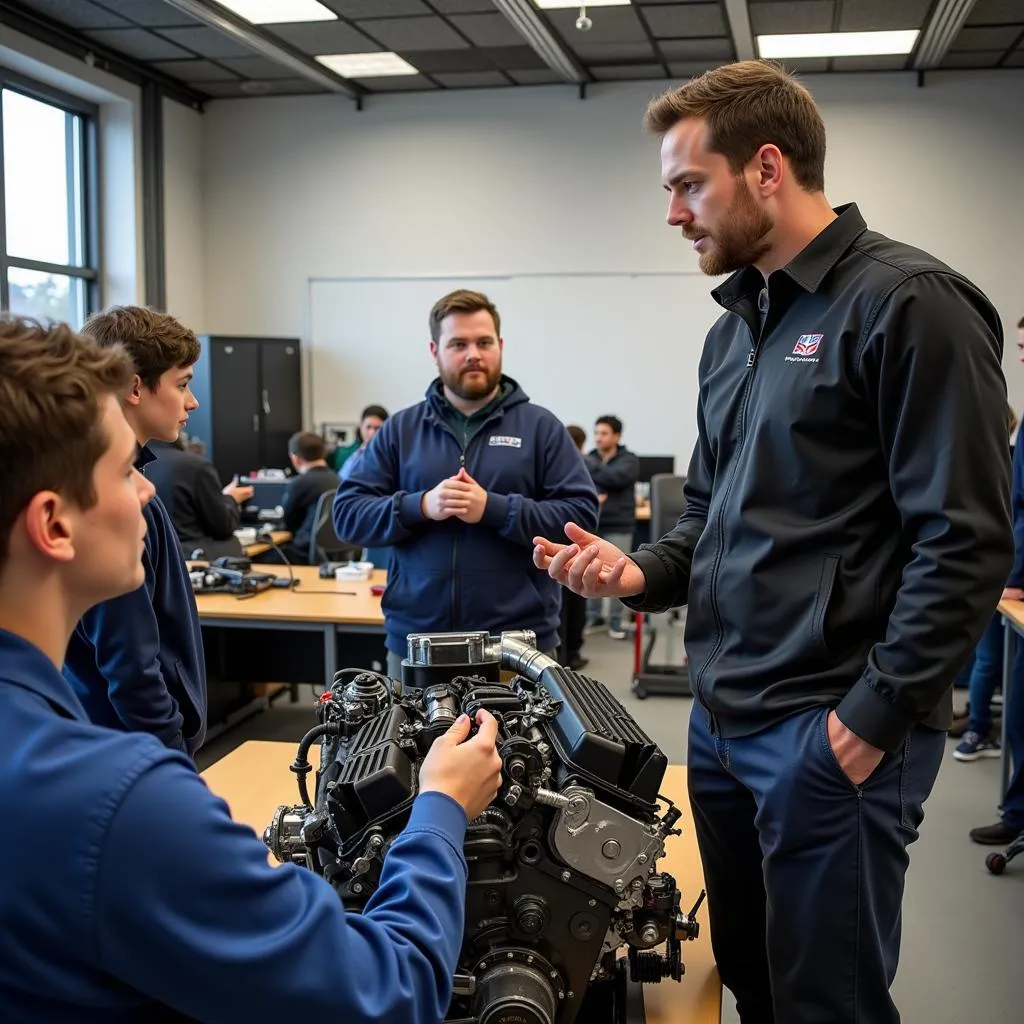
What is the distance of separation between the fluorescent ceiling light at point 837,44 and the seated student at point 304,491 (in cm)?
390

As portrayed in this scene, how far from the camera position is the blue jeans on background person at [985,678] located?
14.3 ft

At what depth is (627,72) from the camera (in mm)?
7949

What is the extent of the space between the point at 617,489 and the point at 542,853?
5.93 meters

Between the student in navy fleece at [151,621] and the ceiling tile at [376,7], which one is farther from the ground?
the ceiling tile at [376,7]

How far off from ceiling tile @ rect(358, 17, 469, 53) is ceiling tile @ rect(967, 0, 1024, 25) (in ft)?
10.8

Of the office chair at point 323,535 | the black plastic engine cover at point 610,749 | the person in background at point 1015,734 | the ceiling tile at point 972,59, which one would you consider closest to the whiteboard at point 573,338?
the ceiling tile at point 972,59

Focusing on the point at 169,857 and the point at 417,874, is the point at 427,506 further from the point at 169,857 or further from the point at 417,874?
the point at 169,857

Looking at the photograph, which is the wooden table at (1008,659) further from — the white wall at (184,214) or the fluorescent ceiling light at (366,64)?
the white wall at (184,214)

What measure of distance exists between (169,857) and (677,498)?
448 cm

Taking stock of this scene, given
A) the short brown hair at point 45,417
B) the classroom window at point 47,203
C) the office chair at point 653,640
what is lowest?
the office chair at point 653,640

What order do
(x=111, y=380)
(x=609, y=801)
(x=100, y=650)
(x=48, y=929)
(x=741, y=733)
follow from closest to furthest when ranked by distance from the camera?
(x=48, y=929)
(x=111, y=380)
(x=609, y=801)
(x=741, y=733)
(x=100, y=650)

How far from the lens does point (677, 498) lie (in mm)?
5086

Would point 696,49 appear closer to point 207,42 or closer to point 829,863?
point 207,42

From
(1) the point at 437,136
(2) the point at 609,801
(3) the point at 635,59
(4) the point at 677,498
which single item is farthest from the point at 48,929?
(1) the point at 437,136
